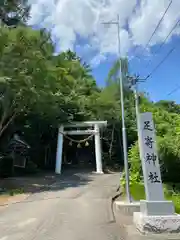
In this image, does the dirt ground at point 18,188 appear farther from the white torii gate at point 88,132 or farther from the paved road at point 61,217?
the white torii gate at point 88,132

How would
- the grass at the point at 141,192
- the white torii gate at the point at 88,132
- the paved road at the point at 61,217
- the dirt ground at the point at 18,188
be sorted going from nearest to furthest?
the paved road at the point at 61,217 → the grass at the point at 141,192 → the dirt ground at the point at 18,188 → the white torii gate at the point at 88,132

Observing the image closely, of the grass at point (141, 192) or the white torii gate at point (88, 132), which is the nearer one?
the grass at point (141, 192)

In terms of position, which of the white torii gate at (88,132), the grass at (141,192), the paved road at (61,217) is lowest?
the paved road at (61,217)

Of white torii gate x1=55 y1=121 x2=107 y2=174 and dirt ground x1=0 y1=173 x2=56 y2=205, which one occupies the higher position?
white torii gate x1=55 y1=121 x2=107 y2=174

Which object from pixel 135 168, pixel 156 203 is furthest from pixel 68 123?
pixel 156 203

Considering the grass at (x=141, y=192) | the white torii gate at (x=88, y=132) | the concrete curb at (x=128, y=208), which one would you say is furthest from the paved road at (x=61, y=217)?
the white torii gate at (x=88, y=132)

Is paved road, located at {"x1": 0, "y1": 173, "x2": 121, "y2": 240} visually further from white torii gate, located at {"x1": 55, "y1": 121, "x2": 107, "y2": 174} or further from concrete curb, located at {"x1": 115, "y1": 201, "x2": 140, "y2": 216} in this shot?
white torii gate, located at {"x1": 55, "y1": 121, "x2": 107, "y2": 174}

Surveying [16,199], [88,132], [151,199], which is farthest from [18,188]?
[151,199]

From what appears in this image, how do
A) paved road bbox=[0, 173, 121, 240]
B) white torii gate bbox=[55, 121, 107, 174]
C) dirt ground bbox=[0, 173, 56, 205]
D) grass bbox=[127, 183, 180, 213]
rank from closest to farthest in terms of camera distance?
paved road bbox=[0, 173, 121, 240] → grass bbox=[127, 183, 180, 213] → dirt ground bbox=[0, 173, 56, 205] → white torii gate bbox=[55, 121, 107, 174]

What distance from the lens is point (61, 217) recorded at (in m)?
10.8

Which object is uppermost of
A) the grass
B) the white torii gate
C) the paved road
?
the white torii gate

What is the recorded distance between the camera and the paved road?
8633 millimetres

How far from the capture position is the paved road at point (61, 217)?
863 cm

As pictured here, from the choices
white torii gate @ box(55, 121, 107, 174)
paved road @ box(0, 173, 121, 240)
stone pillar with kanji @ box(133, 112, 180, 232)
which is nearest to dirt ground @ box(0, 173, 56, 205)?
paved road @ box(0, 173, 121, 240)
